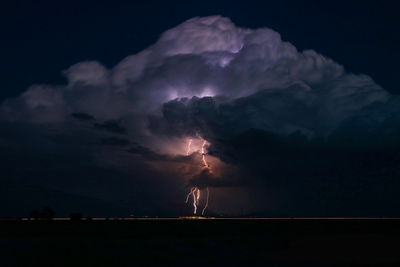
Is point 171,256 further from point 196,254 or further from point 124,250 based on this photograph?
point 124,250

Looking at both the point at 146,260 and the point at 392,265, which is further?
the point at 146,260

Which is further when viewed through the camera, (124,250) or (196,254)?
(124,250)

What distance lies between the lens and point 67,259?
54.8m

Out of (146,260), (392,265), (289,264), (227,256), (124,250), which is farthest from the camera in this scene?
(124,250)

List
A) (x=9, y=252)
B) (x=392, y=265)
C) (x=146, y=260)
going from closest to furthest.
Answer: (x=392, y=265) → (x=146, y=260) → (x=9, y=252)

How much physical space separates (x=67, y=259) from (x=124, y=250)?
12915 mm

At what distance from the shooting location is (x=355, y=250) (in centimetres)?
6250

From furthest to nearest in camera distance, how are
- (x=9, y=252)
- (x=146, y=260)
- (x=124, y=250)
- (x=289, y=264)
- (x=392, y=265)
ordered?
1. (x=124, y=250)
2. (x=9, y=252)
3. (x=146, y=260)
4. (x=289, y=264)
5. (x=392, y=265)

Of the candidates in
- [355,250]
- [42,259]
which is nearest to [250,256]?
[355,250]

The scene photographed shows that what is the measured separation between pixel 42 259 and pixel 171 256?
16.5 metres

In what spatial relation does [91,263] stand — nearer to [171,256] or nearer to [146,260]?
[146,260]

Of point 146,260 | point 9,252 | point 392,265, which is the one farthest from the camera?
point 9,252

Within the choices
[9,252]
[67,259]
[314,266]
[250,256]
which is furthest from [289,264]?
[9,252]

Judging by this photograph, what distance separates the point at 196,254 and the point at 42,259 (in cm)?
2039
